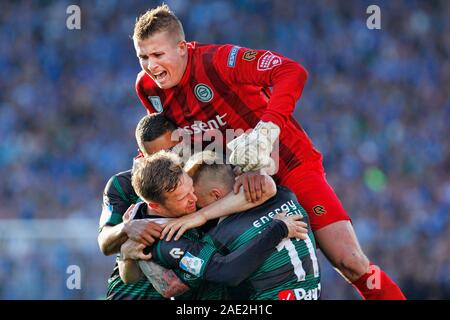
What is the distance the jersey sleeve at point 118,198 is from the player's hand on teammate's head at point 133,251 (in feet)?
1.17

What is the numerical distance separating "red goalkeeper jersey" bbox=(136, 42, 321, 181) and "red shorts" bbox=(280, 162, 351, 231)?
7 centimetres

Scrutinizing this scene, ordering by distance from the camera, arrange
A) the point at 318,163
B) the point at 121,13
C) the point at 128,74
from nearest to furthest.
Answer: the point at 318,163
the point at 128,74
the point at 121,13

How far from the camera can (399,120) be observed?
13898 millimetres

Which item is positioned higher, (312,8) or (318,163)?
(312,8)

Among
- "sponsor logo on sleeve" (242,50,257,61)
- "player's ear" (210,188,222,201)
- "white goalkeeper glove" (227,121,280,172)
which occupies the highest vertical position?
"sponsor logo on sleeve" (242,50,257,61)

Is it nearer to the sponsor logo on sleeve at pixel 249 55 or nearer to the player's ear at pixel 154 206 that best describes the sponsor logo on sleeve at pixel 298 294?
the player's ear at pixel 154 206

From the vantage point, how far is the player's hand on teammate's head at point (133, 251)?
482 centimetres

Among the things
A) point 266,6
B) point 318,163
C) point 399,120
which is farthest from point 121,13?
point 318,163

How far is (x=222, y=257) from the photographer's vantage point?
15.0ft

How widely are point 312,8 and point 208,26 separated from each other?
1.95 meters

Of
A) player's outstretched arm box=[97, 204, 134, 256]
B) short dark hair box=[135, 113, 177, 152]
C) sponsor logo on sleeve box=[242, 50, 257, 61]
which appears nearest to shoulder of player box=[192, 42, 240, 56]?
sponsor logo on sleeve box=[242, 50, 257, 61]

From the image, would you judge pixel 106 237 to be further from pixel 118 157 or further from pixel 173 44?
pixel 118 157

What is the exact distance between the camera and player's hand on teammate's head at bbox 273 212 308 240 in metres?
4.75

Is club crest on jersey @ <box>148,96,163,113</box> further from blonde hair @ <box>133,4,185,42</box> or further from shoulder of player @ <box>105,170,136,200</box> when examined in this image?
shoulder of player @ <box>105,170,136,200</box>
